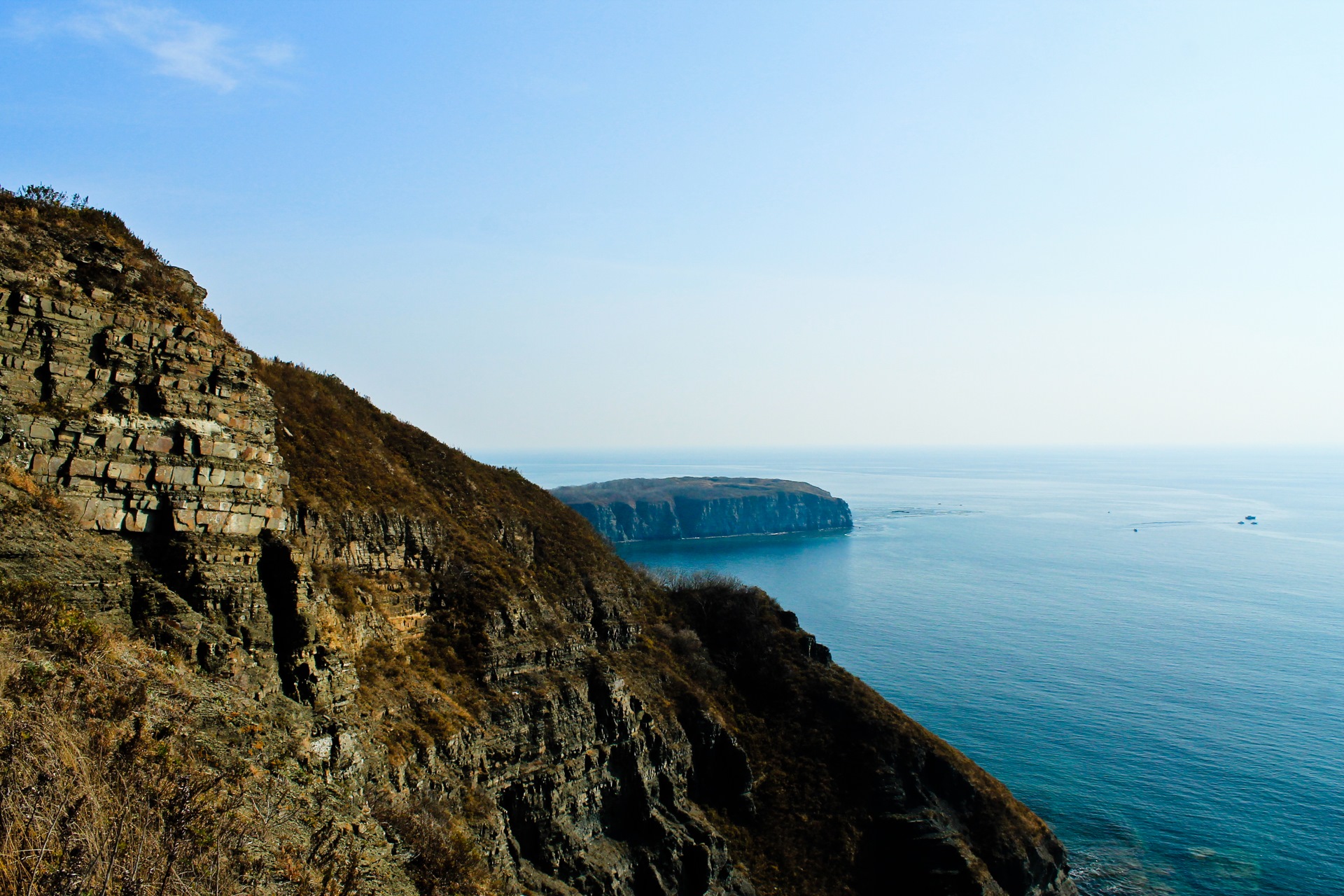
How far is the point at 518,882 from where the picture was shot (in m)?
30.6

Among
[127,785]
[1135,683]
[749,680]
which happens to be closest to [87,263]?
[127,785]

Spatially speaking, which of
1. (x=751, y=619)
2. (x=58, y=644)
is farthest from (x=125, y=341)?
(x=751, y=619)

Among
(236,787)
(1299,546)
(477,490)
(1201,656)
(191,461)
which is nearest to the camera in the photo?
(236,787)

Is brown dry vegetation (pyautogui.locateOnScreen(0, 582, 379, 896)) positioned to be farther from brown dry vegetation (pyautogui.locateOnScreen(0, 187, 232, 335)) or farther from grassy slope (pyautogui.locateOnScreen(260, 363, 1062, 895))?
grassy slope (pyautogui.locateOnScreen(260, 363, 1062, 895))

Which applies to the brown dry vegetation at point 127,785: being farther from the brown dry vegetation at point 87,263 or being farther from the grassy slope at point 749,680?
the grassy slope at point 749,680

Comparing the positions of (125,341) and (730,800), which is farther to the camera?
(730,800)

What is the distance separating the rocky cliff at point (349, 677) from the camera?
1217 cm

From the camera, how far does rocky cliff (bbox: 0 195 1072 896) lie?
12.2m

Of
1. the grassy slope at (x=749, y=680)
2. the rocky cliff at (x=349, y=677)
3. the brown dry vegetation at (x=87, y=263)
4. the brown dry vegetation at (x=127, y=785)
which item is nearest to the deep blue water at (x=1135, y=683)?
the grassy slope at (x=749, y=680)

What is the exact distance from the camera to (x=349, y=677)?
23.6 metres

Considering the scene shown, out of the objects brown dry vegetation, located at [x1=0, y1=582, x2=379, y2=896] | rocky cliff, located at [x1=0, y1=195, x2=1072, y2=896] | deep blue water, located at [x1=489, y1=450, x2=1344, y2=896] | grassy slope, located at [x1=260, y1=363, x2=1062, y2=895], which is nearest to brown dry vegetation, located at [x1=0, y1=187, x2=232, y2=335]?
rocky cliff, located at [x1=0, y1=195, x2=1072, y2=896]

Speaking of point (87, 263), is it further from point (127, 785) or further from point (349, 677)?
point (127, 785)

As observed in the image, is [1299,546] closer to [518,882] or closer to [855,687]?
[855,687]

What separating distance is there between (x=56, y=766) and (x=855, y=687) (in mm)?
49599
